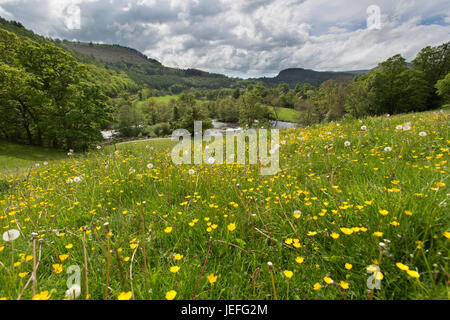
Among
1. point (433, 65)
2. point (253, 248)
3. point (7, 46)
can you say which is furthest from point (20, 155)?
point (433, 65)

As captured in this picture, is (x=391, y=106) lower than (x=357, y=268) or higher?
higher

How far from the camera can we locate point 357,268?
1470 millimetres

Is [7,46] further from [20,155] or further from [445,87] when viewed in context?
[445,87]

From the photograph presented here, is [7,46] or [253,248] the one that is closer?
[253,248]

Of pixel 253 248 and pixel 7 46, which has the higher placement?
pixel 7 46

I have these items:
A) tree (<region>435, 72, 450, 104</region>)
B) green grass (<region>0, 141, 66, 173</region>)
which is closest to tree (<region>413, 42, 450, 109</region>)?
tree (<region>435, 72, 450, 104</region>)

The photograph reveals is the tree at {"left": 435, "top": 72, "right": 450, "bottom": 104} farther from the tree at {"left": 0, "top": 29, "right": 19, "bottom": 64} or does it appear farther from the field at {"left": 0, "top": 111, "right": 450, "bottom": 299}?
the tree at {"left": 0, "top": 29, "right": 19, "bottom": 64}

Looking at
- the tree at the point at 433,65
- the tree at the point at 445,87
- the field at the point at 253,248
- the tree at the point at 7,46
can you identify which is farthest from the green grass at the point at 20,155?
the tree at the point at 433,65

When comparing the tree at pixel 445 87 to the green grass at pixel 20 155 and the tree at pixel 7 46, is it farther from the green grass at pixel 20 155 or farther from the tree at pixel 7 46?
the tree at pixel 7 46
